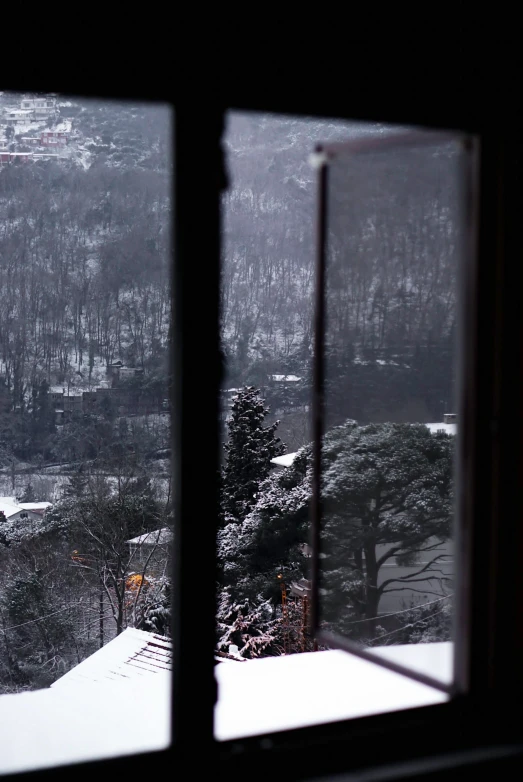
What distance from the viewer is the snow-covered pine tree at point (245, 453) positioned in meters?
11.1

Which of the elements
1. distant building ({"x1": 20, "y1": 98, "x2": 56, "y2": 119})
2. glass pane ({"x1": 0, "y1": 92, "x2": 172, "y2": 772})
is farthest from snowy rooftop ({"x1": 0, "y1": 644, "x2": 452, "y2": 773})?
distant building ({"x1": 20, "y1": 98, "x2": 56, "y2": 119})

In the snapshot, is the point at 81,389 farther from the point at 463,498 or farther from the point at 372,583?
the point at 463,498

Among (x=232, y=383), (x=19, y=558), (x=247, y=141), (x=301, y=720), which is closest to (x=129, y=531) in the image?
(x=19, y=558)

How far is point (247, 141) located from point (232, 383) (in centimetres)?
581

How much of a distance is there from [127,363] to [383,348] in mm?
12520

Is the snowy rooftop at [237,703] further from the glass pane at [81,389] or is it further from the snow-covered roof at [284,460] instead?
the snow-covered roof at [284,460]

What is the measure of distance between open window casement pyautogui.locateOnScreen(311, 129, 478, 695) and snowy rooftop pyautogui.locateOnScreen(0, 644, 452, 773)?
17cm

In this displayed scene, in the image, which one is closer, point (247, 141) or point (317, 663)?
point (317, 663)

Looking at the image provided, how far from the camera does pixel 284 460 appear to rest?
11492mm

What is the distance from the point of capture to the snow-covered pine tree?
11078 mm

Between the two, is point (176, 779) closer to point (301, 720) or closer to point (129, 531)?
point (301, 720)

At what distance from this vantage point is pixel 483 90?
1.46 meters

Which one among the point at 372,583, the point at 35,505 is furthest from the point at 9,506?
the point at 372,583

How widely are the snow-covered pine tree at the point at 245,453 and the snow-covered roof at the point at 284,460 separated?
121mm
